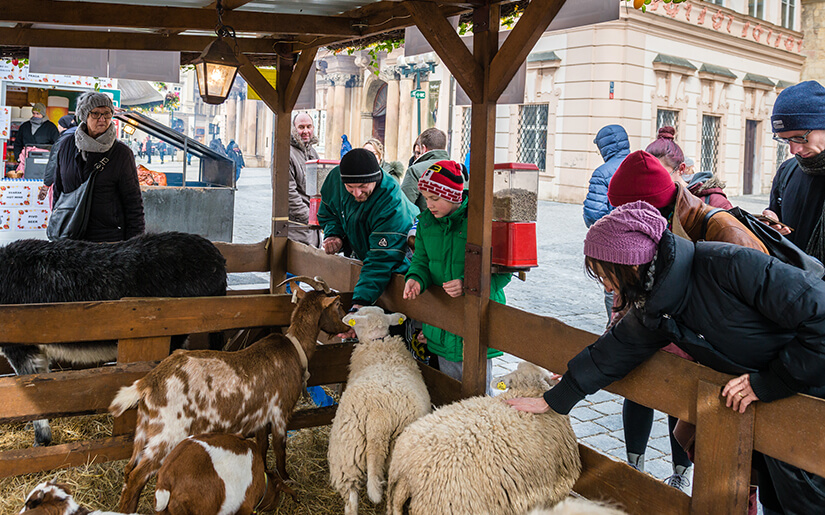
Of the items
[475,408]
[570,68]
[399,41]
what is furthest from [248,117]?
[475,408]

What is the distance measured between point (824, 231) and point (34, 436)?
4857 mm

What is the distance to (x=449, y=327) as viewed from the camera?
414 cm

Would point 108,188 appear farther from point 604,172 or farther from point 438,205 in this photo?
point 604,172

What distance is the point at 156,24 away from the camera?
16.6ft

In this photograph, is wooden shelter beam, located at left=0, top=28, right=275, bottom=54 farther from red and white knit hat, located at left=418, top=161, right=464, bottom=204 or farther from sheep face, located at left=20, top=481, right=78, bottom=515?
sheep face, located at left=20, top=481, right=78, bottom=515

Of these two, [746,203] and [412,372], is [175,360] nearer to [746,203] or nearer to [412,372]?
[412,372]

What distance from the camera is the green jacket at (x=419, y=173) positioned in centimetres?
630

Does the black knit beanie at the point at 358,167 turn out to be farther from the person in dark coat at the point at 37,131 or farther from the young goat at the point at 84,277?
the person in dark coat at the point at 37,131

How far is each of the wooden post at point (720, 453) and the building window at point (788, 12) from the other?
27.4 meters

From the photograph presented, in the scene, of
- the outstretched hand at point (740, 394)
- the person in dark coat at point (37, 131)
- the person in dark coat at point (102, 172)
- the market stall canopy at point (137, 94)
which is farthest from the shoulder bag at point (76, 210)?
the market stall canopy at point (137, 94)

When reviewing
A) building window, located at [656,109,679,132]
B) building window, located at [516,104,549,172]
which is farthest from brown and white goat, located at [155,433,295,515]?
building window, located at [656,109,679,132]

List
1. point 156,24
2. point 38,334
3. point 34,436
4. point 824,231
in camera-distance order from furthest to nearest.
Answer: point 156,24 < point 34,436 < point 38,334 < point 824,231

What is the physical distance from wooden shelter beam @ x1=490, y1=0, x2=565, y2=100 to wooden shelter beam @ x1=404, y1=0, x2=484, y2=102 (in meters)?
0.10

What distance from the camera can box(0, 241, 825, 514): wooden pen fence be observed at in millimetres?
2490
